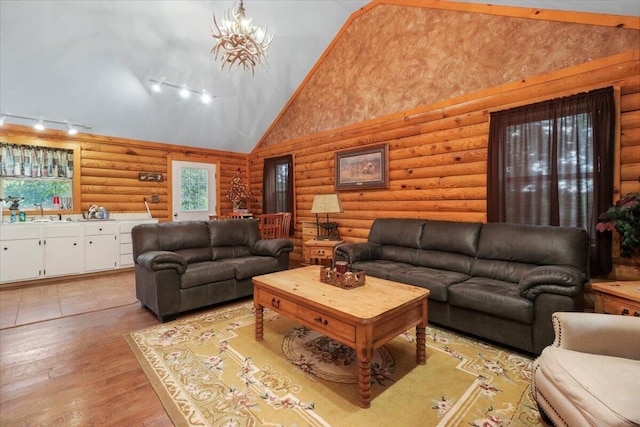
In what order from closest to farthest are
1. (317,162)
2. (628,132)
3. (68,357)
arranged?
(68,357) → (628,132) → (317,162)

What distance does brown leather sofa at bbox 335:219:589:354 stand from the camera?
7.28ft

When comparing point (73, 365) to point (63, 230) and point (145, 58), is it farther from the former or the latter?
point (145, 58)

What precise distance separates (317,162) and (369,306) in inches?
152

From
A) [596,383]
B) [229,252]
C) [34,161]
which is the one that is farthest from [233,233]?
[596,383]

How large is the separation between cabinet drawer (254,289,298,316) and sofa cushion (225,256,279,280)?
0.92 meters

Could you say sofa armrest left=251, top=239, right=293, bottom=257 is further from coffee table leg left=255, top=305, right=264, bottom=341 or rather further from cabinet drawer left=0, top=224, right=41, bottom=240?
cabinet drawer left=0, top=224, right=41, bottom=240

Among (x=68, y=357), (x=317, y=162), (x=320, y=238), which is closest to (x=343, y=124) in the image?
(x=317, y=162)

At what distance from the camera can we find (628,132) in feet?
8.50

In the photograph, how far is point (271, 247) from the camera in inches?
155

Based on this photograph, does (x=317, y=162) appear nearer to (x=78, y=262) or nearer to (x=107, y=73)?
(x=107, y=73)

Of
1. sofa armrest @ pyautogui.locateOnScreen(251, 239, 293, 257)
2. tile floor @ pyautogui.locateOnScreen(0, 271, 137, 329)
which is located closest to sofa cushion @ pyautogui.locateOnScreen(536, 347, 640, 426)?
sofa armrest @ pyautogui.locateOnScreen(251, 239, 293, 257)

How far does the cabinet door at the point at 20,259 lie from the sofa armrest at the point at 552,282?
6.04 meters

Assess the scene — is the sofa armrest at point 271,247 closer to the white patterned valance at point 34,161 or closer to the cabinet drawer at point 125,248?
the cabinet drawer at point 125,248

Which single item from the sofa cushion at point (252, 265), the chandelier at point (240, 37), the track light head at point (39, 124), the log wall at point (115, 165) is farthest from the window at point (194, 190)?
the chandelier at point (240, 37)
